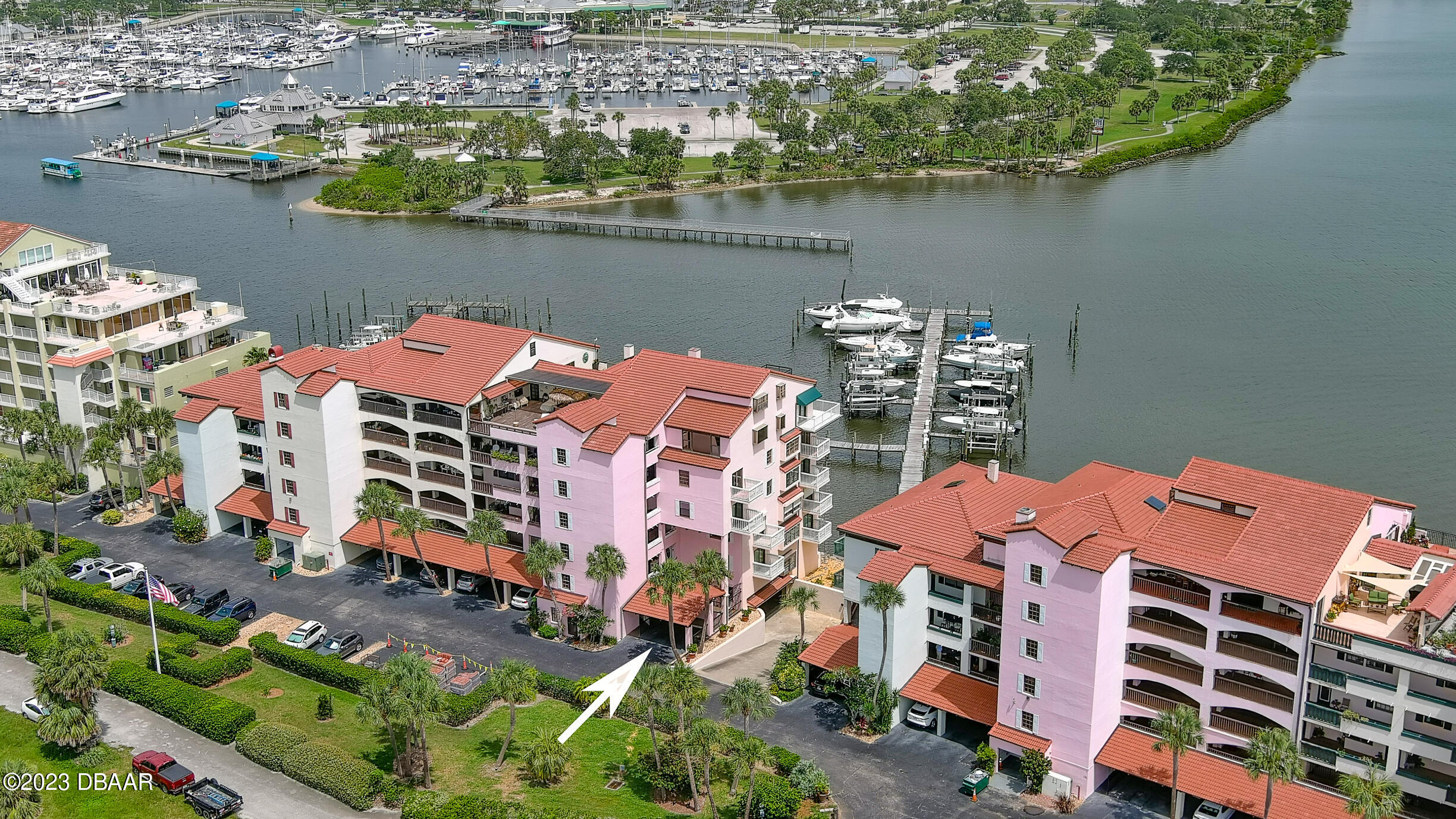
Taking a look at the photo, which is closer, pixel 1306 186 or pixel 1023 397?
pixel 1023 397

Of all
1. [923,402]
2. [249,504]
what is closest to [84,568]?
[249,504]

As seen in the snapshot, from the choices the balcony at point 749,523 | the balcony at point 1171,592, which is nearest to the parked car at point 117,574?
the balcony at point 749,523

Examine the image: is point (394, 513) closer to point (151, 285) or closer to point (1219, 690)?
point (151, 285)

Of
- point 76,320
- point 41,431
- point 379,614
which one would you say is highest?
point 76,320

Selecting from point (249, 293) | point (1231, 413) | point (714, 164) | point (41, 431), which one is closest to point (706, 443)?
point (41, 431)

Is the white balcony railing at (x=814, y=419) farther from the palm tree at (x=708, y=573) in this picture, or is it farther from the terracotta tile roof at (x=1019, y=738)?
the terracotta tile roof at (x=1019, y=738)

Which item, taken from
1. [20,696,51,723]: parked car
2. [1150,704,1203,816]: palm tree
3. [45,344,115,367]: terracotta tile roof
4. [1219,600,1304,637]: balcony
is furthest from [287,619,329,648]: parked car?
[1219,600,1304,637]: balcony

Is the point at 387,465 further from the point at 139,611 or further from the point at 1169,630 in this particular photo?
the point at 1169,630

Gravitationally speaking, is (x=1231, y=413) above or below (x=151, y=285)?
below
